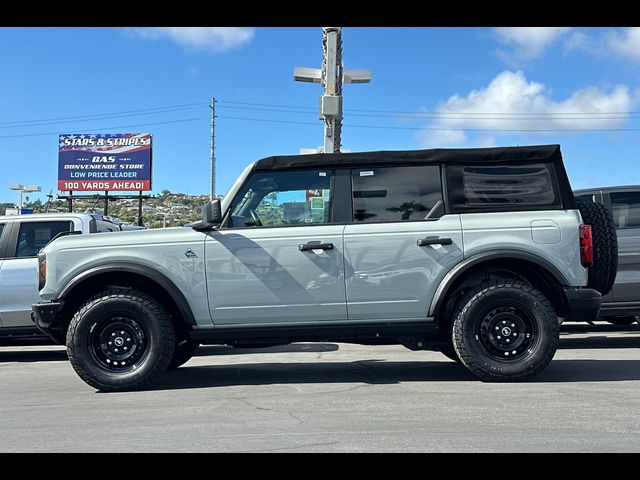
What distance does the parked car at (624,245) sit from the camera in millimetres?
8188

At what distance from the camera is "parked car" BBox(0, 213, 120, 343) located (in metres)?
8.05

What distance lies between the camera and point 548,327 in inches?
228

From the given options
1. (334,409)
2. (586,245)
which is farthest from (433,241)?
(334,409)

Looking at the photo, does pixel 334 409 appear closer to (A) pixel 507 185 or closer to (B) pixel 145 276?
(B) pixel 145 276

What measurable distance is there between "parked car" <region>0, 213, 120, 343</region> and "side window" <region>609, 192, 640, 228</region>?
6.86 metres

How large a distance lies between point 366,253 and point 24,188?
35159mm

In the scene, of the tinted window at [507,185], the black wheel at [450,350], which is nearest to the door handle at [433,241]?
the tinted window at [507,185]

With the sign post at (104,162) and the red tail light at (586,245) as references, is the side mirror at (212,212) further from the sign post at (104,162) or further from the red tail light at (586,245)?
the sign post at (104,162)

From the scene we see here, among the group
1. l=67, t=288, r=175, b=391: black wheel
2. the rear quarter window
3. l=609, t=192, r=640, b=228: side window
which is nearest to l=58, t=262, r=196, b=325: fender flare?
l=67, t=288, r=175, b=391: black wheel

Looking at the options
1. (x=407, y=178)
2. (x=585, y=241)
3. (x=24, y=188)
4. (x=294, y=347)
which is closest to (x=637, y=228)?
(x=585, y=241)

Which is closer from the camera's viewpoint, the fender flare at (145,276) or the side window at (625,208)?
the fender flare at (145,276)

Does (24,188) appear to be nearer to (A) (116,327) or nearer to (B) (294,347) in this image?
(B) (294,347)

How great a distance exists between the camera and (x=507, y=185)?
6121 mm

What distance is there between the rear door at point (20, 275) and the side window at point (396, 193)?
14.6ft
